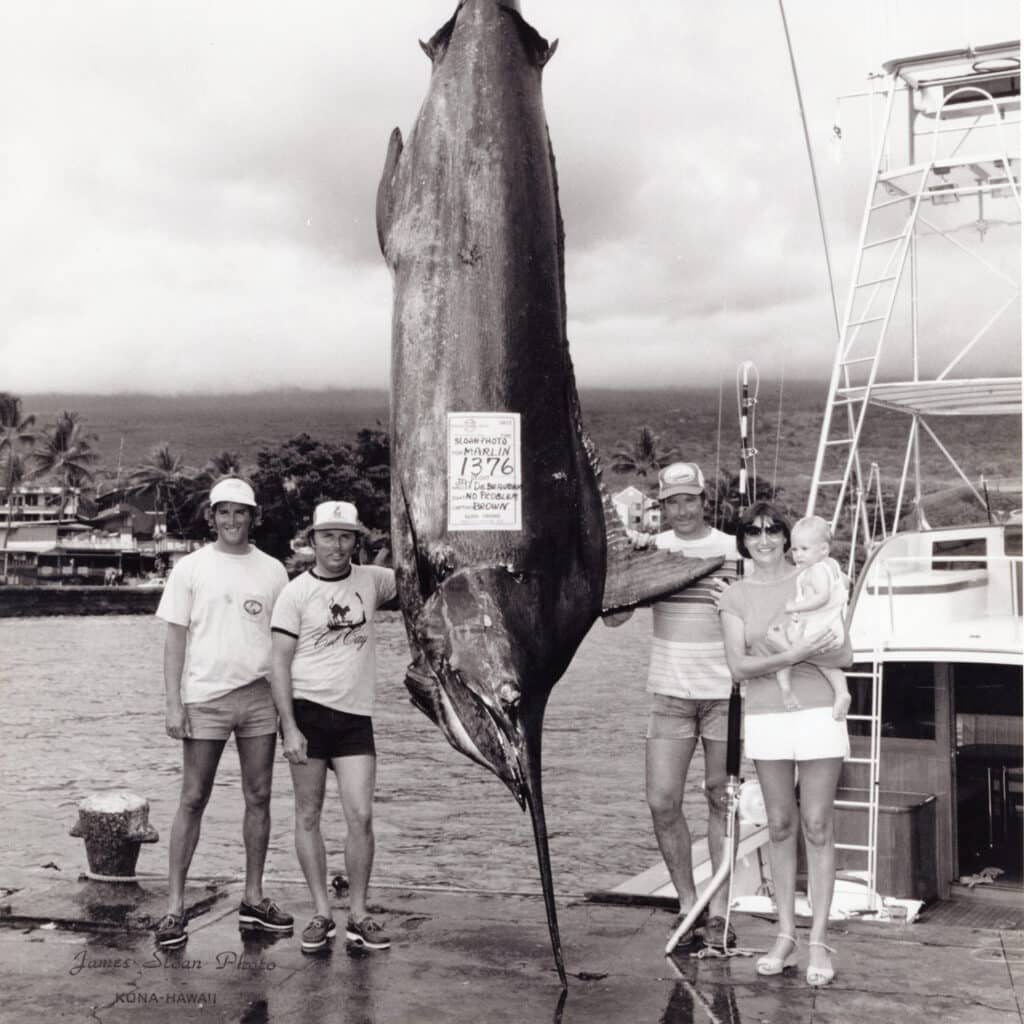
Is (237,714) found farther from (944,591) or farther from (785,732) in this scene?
(944,591)

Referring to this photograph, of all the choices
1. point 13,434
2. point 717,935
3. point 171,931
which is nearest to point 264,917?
point 171,931

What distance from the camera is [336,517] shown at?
4000mm

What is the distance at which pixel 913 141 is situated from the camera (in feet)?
26.1

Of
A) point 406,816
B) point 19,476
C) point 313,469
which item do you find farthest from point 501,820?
point 19,476

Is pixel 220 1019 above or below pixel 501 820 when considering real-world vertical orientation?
above

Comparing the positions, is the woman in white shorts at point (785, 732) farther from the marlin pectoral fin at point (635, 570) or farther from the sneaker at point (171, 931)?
the sneaker at point (171, 931)

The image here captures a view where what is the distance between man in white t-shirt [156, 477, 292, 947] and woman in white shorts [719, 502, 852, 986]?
4.84 ft

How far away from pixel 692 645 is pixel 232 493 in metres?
1.51

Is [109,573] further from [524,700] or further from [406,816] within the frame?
[524,700]

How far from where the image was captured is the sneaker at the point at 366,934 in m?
3.84

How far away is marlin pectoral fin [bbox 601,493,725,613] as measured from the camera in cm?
330

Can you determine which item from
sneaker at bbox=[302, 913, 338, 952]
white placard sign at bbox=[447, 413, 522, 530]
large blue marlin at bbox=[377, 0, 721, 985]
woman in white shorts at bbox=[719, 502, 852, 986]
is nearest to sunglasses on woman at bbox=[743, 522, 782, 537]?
woman in white shorts at bbox=[719, 502, 852, 986]

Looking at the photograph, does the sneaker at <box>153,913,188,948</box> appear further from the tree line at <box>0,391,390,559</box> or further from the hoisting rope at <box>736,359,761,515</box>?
the tree line at <box>0,391,390,559</box>

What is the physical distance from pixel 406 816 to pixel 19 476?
7855cm
